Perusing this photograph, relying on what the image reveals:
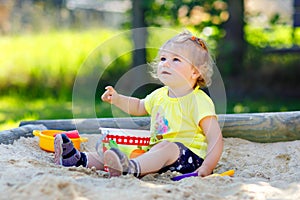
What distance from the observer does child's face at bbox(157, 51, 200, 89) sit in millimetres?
2723

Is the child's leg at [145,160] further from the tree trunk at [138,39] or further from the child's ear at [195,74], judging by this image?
the tree trunk at [138,39]

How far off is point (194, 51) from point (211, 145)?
45 centimetres

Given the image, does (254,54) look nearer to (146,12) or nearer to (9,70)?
(146,12)

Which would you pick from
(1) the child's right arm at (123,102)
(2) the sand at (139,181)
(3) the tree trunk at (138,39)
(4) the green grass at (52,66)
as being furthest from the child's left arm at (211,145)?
(4) the green grass at (52,66)

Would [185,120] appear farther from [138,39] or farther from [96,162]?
[138,39]

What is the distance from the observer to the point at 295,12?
6.60 m

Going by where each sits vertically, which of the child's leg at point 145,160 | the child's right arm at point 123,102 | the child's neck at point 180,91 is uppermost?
the child's neck at point 180,91

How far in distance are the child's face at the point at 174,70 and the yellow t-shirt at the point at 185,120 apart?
69 mm

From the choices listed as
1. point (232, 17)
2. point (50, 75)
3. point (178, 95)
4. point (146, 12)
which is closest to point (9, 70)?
A: point (50, 75)

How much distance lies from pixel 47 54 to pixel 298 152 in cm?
392

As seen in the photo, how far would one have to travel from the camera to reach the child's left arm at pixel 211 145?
2528 mm

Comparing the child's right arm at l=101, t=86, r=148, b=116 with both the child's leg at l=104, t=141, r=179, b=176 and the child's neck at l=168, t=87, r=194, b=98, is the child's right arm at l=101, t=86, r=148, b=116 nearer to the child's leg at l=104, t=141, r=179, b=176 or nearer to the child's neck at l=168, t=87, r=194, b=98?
the child's neck at l=168, t=87, r=194, b=98

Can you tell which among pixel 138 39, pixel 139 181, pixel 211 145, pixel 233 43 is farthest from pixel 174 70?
pixel 233 43

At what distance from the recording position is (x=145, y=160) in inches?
96.8
